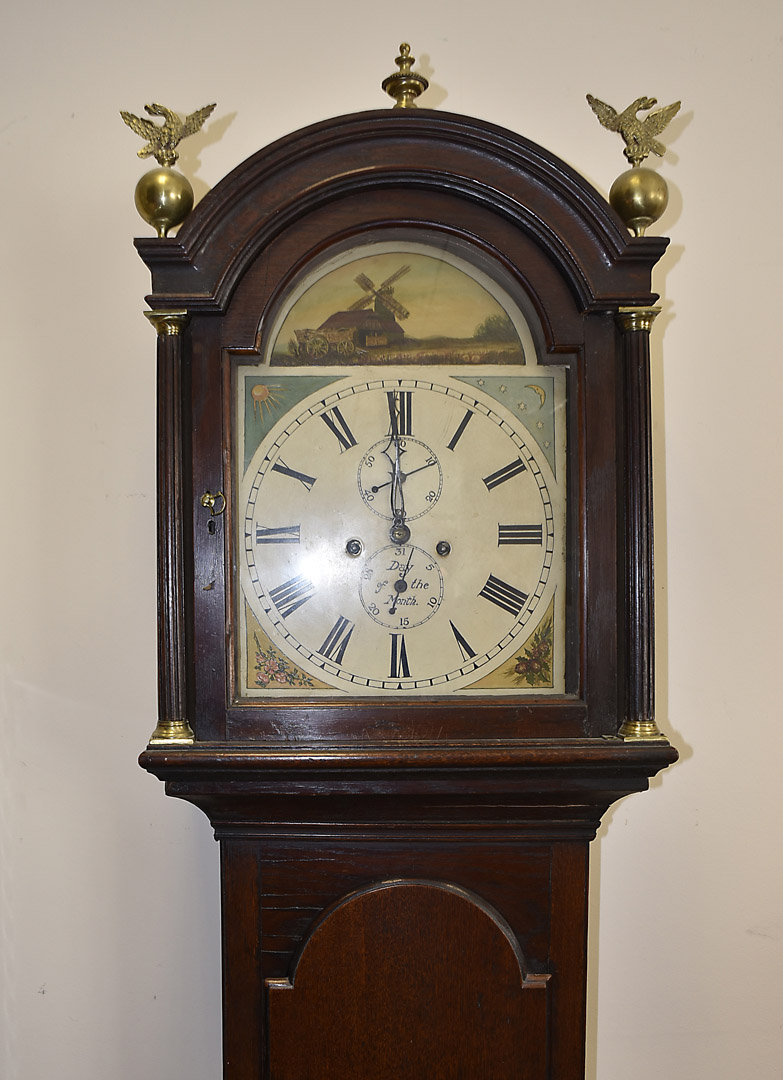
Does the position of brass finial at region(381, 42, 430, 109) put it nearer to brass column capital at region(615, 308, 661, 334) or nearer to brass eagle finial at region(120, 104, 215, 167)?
brass eagle finial at region(120, 104, 215, 167)

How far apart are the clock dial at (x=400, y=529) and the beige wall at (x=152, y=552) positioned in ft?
1.38

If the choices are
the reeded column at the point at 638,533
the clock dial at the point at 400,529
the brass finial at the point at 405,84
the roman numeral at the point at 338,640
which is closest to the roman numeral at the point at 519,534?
the clock dial at the point at 400,529

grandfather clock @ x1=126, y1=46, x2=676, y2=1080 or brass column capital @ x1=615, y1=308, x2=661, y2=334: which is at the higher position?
brass column capital @ x1=615, y1=308, x2=661, y2=334

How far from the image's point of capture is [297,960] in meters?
1.18

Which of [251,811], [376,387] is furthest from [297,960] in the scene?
[376,387]

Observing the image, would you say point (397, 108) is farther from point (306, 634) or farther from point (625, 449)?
point (306, 634)

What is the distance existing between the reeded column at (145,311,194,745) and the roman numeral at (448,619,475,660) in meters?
0.33

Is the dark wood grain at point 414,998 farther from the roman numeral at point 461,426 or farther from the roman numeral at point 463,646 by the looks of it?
the roman numeral at point 461,426

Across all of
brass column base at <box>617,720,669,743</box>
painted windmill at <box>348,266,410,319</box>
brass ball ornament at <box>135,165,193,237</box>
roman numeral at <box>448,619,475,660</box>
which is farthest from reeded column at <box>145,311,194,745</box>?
brass column base at <box>617,720,669,743</box>

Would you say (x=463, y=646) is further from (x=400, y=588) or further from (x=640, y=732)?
(x=640, y=732)

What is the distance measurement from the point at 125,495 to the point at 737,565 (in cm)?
100

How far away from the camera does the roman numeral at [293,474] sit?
3.85 ft

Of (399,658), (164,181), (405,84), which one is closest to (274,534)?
(399,658)

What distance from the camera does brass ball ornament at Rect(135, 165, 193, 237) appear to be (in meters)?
1.13
